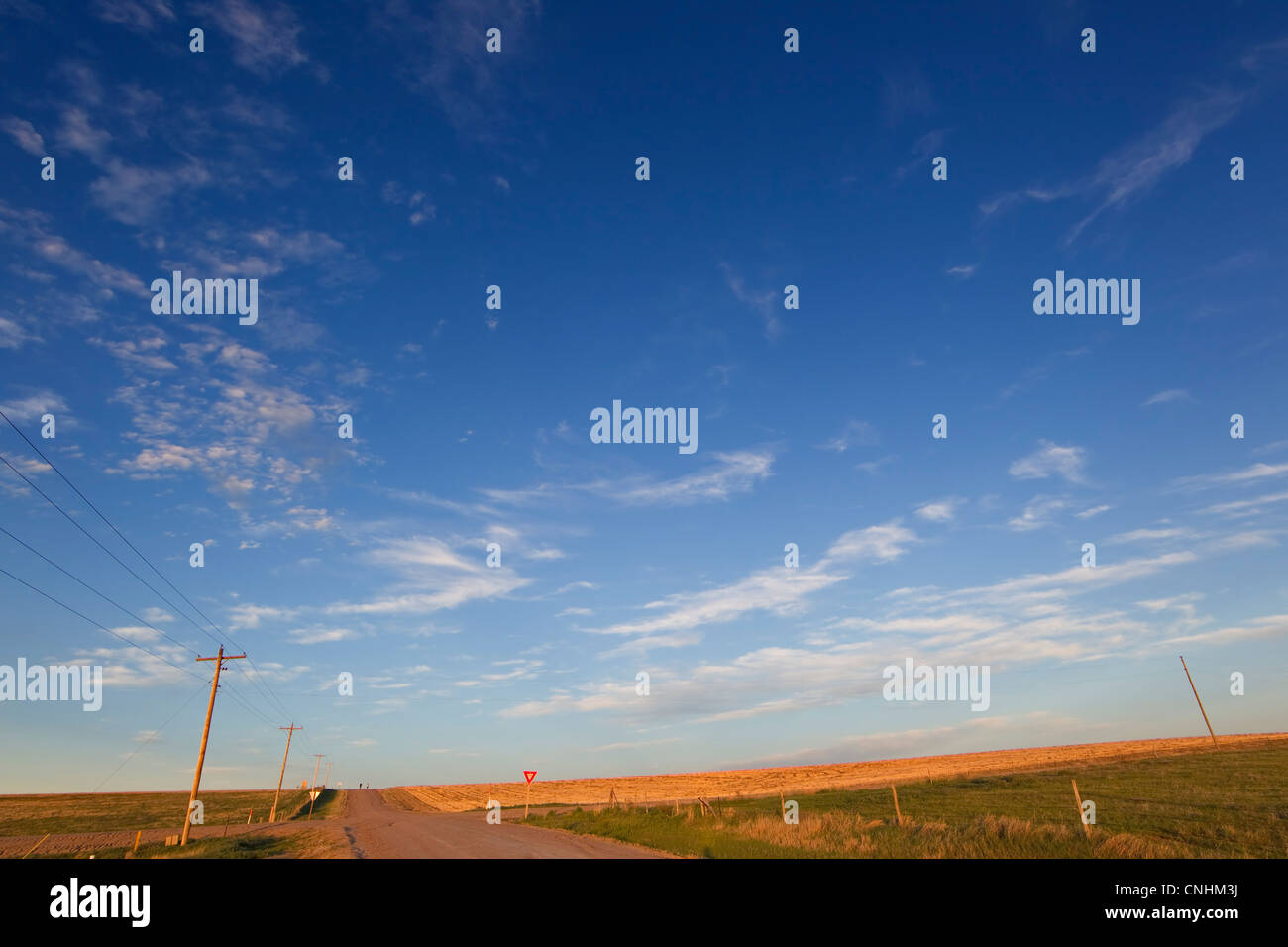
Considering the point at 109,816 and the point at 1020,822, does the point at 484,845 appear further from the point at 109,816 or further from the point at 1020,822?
the point at 109,816

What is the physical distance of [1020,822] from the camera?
70.9ft

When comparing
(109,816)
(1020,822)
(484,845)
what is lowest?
(109,816)

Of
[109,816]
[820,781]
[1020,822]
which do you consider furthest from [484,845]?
[109,816]

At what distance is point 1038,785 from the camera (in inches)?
1975

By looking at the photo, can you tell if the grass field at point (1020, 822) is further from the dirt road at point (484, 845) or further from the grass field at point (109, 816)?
the grass field at point (109, 816)

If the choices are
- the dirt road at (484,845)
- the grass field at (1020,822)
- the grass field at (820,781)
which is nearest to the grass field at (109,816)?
the grass field at (820,781)

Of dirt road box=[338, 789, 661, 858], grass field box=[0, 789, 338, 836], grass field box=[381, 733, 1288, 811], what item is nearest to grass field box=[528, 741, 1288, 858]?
dirt road box=[338, 789, 661, 858]
